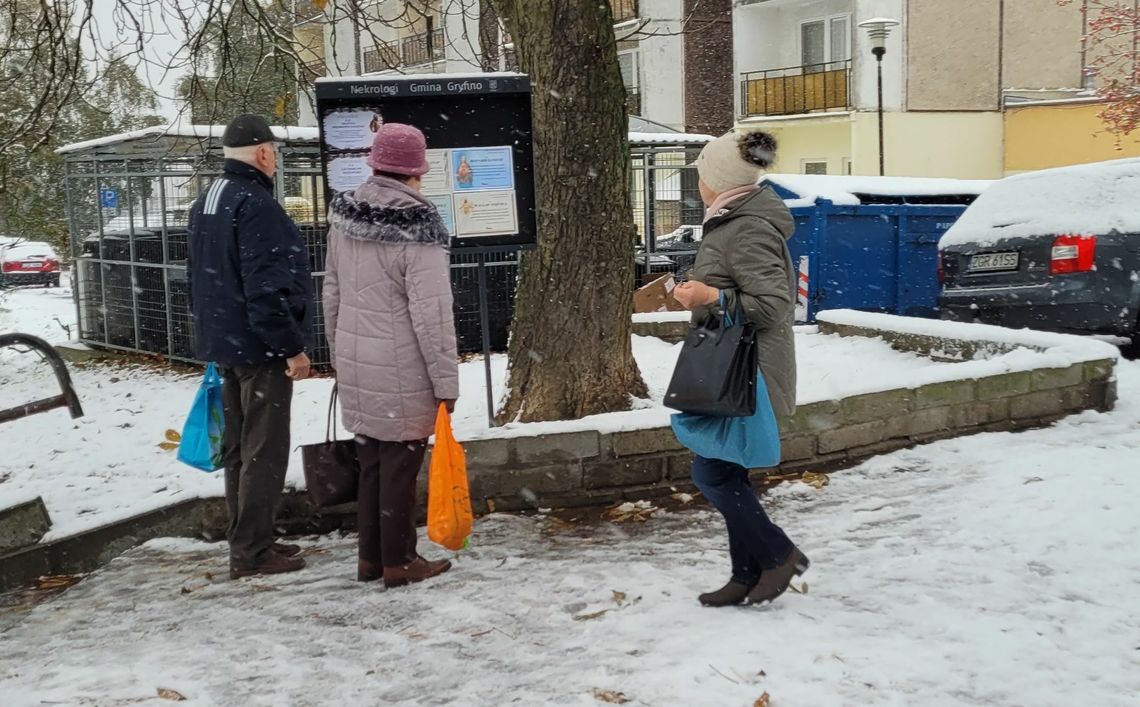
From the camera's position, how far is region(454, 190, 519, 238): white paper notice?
6.00 meters

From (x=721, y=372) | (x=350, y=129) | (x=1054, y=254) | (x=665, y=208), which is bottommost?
(x=721, y=372)

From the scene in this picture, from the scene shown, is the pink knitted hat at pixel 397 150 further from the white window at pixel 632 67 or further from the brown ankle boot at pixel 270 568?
the white window at pixel 632 67

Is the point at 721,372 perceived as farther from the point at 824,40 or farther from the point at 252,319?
the point at 824,40

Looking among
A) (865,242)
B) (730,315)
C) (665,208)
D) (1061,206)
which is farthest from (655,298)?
(730,315)

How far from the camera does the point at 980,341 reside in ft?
25.7

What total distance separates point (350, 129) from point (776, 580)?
3.27m

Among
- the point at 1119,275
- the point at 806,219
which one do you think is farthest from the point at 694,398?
the point at 806,219

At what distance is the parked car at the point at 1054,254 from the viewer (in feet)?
27.8

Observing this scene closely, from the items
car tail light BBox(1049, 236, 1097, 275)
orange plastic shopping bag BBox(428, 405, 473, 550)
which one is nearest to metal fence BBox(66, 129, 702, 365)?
car tail light BBox(1049, 236, 1097, 275)

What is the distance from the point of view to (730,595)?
162 inches

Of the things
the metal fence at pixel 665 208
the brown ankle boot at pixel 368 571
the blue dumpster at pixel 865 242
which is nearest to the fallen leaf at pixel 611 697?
the brown ankle boot at pixel 368 571

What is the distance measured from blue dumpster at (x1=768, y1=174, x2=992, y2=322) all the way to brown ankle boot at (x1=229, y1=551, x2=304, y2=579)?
833 cm

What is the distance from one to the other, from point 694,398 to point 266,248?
1966 millimetres

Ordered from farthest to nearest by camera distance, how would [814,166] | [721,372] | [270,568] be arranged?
1. [814,166]
2. [270,568]
3. [721,372]
